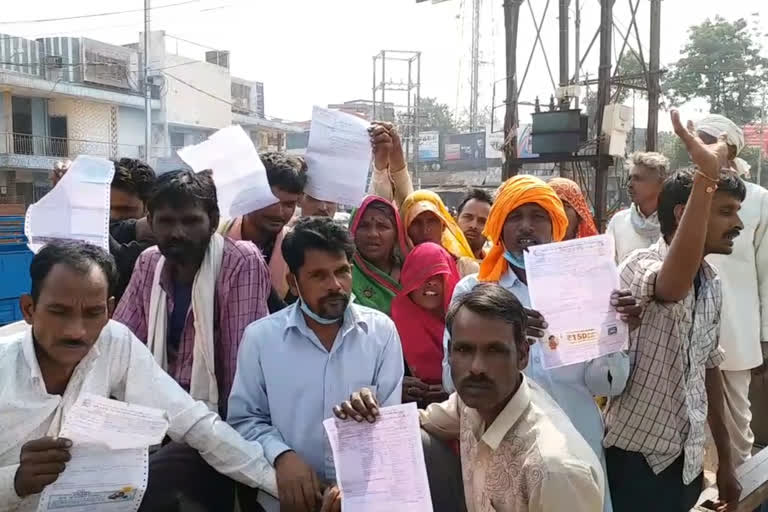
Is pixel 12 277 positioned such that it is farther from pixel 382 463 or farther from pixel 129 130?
pixel 129 130

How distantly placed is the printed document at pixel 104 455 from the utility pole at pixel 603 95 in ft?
27.6

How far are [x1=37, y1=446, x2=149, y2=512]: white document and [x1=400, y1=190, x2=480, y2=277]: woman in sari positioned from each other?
1.89 metres

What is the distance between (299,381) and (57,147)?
26118mm

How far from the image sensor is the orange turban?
8.03ft

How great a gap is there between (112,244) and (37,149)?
Result: 24277 mm

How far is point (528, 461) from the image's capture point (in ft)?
5.32

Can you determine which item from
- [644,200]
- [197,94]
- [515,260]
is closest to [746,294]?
[644,200]

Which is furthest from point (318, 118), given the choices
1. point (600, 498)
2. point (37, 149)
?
point (37, 149)

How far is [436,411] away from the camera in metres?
2.22

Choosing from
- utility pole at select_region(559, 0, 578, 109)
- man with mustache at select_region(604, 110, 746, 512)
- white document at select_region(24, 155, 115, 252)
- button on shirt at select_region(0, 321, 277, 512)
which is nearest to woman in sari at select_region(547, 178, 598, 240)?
man with mustache at select_region(604, 110, 746, 512)

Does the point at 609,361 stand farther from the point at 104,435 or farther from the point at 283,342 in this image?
the point at 104,435

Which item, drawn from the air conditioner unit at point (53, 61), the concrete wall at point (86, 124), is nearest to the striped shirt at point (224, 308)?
the concrete wall at point (86, 124)

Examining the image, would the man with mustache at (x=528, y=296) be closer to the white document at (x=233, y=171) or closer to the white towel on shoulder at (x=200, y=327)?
the white towel on shoulder at (x=200, y=327)

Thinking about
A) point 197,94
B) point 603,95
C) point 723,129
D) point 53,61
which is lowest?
point 723,129
